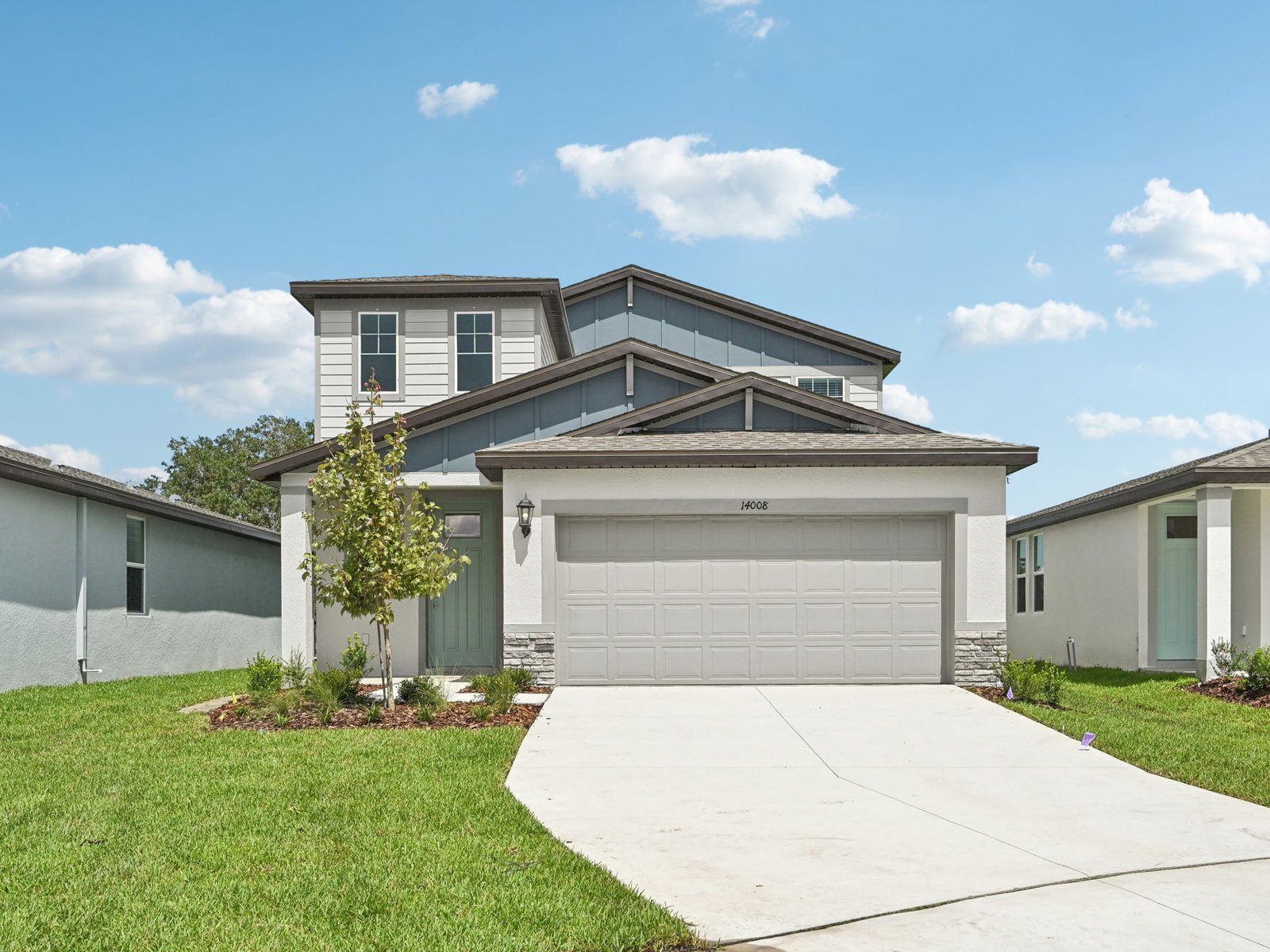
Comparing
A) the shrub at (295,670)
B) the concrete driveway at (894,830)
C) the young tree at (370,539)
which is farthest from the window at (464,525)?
the concrete driveway at (894,830)

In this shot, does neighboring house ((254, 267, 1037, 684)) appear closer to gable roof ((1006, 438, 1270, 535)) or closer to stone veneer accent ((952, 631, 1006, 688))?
stone veneer accent ((952, 631, 1006, 688))

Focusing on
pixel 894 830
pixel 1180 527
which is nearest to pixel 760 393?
pixel 1180 527

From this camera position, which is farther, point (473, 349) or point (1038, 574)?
point (1038, 574)

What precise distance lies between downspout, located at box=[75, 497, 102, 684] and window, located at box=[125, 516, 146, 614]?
159 cm

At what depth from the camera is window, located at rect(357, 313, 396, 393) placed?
17.8 metres

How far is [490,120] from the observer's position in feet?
49.0

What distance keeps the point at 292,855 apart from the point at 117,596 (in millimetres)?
13471

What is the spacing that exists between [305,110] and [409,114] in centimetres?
167

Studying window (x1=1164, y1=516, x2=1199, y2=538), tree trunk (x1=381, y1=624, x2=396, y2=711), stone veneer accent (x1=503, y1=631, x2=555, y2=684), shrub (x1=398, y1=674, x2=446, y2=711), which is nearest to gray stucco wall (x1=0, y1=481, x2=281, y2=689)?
tree trunk (x1=381, y1=624, x2=396, y2=711)

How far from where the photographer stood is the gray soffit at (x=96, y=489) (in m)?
14.8

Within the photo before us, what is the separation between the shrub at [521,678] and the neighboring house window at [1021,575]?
14050 mm

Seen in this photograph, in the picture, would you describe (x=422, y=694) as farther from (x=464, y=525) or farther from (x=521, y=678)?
(x=464, y=525)

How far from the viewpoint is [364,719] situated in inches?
445

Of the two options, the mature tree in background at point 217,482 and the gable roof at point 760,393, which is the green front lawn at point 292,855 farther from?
the mature tree in background at point 217,482
